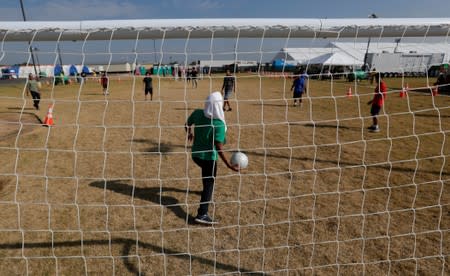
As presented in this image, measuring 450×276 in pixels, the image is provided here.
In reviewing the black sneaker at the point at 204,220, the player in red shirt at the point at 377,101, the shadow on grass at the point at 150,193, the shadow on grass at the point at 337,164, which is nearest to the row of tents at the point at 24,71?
the shadow on grass at the point at 150,193

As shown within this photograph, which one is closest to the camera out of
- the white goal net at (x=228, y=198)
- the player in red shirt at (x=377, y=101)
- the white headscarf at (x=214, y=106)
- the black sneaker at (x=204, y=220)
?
the white goal net at (x=228, y=198)

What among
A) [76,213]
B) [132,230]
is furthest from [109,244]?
[76,213]

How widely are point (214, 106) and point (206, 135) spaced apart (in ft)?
1.27

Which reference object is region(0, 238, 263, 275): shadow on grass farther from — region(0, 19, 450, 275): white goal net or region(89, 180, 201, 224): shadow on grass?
region(89, 180, 201, 224): shadow on grass

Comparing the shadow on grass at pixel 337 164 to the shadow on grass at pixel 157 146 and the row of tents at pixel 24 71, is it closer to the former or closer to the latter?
the shadow on grass at pixel 157 146

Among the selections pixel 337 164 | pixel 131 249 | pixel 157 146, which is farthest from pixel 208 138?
pixel 157 146

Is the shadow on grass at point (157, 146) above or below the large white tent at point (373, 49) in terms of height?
below

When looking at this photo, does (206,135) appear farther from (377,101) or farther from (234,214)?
(377,101)

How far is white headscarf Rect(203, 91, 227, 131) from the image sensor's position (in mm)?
3220

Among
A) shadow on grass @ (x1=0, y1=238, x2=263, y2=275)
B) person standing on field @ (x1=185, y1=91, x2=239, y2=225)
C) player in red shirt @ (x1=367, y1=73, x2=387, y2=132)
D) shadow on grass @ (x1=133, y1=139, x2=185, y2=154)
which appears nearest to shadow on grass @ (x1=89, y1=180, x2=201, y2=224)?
person standing on field @ (x1=185, y1=91, x2=239, y2=225)

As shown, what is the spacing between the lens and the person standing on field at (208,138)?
329 cm

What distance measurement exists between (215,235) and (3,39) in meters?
2.90

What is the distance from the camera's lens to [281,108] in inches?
500

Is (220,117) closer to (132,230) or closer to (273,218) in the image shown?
(273,218)
